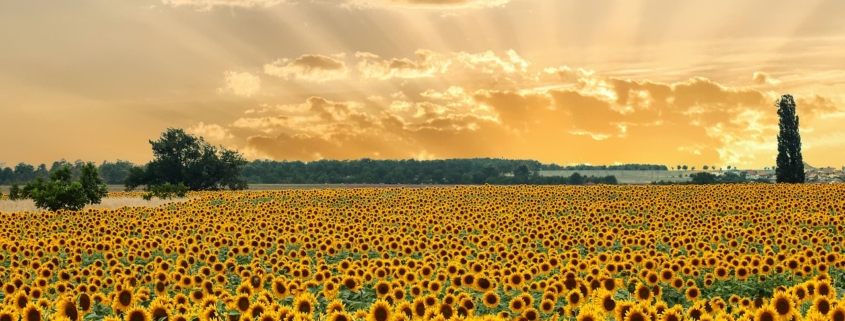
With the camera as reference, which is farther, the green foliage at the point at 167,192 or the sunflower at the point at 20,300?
the green foliage at the point at 167,192

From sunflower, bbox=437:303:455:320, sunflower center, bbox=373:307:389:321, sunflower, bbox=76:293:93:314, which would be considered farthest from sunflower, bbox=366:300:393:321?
sunflower, bbox=76:293:93:314

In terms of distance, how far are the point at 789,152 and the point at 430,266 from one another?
63.3 metres

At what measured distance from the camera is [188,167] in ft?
250

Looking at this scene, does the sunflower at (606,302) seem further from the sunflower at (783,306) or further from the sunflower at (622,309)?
the sunflower at (783,306)

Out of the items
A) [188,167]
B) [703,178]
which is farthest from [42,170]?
[703,178]

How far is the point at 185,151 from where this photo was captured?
76.9 m

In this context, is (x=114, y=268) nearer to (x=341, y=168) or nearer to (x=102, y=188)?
(x=102, y=188)

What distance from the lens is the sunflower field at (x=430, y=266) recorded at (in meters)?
10.2

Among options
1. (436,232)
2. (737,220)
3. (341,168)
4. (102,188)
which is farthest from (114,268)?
(341,168)

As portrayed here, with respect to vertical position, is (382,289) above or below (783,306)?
below

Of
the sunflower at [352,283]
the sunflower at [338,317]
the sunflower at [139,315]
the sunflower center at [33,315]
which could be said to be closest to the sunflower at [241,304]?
the sunflower at [139,315]

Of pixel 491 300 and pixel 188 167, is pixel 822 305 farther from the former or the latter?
pixel 188 167

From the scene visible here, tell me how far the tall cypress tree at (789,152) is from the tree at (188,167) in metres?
46.8

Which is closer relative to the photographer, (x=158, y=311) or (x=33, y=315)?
(x=33, y=315)
